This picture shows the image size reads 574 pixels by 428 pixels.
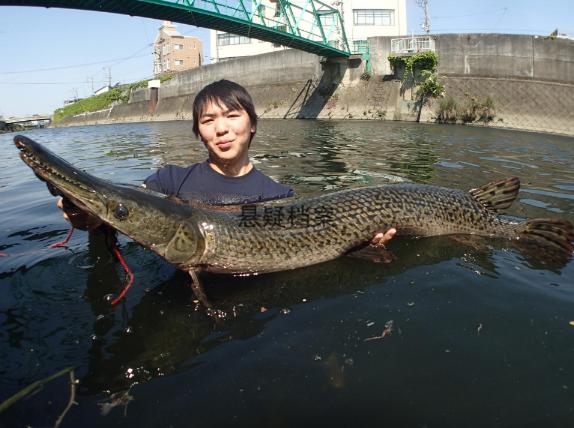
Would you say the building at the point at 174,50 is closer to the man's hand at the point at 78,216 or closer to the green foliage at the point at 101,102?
the green foliage at the point at 101,102

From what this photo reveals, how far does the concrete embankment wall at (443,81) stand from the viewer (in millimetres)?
23031

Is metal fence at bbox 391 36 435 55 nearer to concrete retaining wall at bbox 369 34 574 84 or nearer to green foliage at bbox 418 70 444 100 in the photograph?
concrete retaining wall at bbox 369 34 574 84

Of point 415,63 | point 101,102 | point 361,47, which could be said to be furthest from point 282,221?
point 101,102

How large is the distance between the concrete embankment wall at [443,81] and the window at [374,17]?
1306 centimetres

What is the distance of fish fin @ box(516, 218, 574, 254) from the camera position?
170 inches

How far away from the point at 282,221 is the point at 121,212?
142 centimetres

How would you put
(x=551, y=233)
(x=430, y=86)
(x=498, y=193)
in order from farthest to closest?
(x=430, y=86)
(x=498, y=193)
(x=551, y=233)

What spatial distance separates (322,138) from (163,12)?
15.7 metres

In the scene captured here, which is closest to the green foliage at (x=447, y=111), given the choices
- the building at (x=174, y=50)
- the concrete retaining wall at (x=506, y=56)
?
the concrete retaining wall at (x=506, y=56)

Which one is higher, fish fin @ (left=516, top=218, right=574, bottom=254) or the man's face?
the man's face

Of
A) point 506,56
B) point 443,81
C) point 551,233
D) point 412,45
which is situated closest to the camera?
point 551,233

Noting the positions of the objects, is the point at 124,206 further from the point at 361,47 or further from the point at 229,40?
the point at 229,40

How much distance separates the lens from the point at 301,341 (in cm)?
283

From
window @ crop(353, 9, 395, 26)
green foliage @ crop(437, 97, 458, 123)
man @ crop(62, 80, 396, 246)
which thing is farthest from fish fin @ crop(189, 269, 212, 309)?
window @ crop(353, 9, 395, 26)
